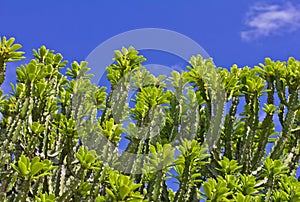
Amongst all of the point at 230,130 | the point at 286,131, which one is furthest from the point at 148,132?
the point at 286,131

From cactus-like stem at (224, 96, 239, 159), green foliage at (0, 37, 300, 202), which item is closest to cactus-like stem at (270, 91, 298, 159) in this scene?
green foliage at (0, 37, 300, 202)

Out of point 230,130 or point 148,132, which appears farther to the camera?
point 230,130

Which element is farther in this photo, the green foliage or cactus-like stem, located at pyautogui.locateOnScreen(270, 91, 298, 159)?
cactus-like stem, located at pyautogui.locateOnScreen(270, 91, 298, 159)

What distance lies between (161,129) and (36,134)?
130 centimetres

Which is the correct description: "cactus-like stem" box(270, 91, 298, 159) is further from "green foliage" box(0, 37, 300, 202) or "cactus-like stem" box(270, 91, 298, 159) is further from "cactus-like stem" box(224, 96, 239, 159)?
"cactus-like stem" box(224, 96, 239, 159)

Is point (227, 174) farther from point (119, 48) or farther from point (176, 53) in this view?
point (119, 48)

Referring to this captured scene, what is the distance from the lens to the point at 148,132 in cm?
479

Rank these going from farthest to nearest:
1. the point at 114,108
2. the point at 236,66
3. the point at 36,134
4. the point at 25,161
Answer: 1. the point at 236,66
2. the point at 114,108
3. the point at 36,134
4. the point at 25,161

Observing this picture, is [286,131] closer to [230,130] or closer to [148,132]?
[230,130]

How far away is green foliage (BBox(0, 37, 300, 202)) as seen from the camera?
171 inches

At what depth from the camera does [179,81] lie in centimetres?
535

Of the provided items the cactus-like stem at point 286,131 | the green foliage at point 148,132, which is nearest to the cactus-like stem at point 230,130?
the green foliage at point 148,132

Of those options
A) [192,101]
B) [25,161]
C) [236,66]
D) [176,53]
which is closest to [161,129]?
[192,101]

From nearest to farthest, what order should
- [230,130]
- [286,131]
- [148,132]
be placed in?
[148,132], [230,130], [286,131]
